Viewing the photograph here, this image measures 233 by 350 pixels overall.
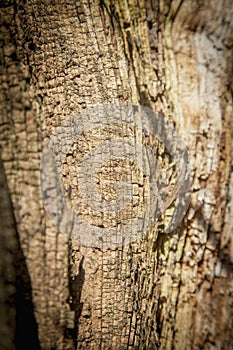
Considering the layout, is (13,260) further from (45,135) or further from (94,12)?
(94,12)

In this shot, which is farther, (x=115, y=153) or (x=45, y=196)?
(x=115, y=153)

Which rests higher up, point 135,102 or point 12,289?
point 135,102

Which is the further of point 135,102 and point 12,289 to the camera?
point 135,102

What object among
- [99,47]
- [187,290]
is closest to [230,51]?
[99,47]

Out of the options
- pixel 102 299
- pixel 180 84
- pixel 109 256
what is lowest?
pixel 102 299
